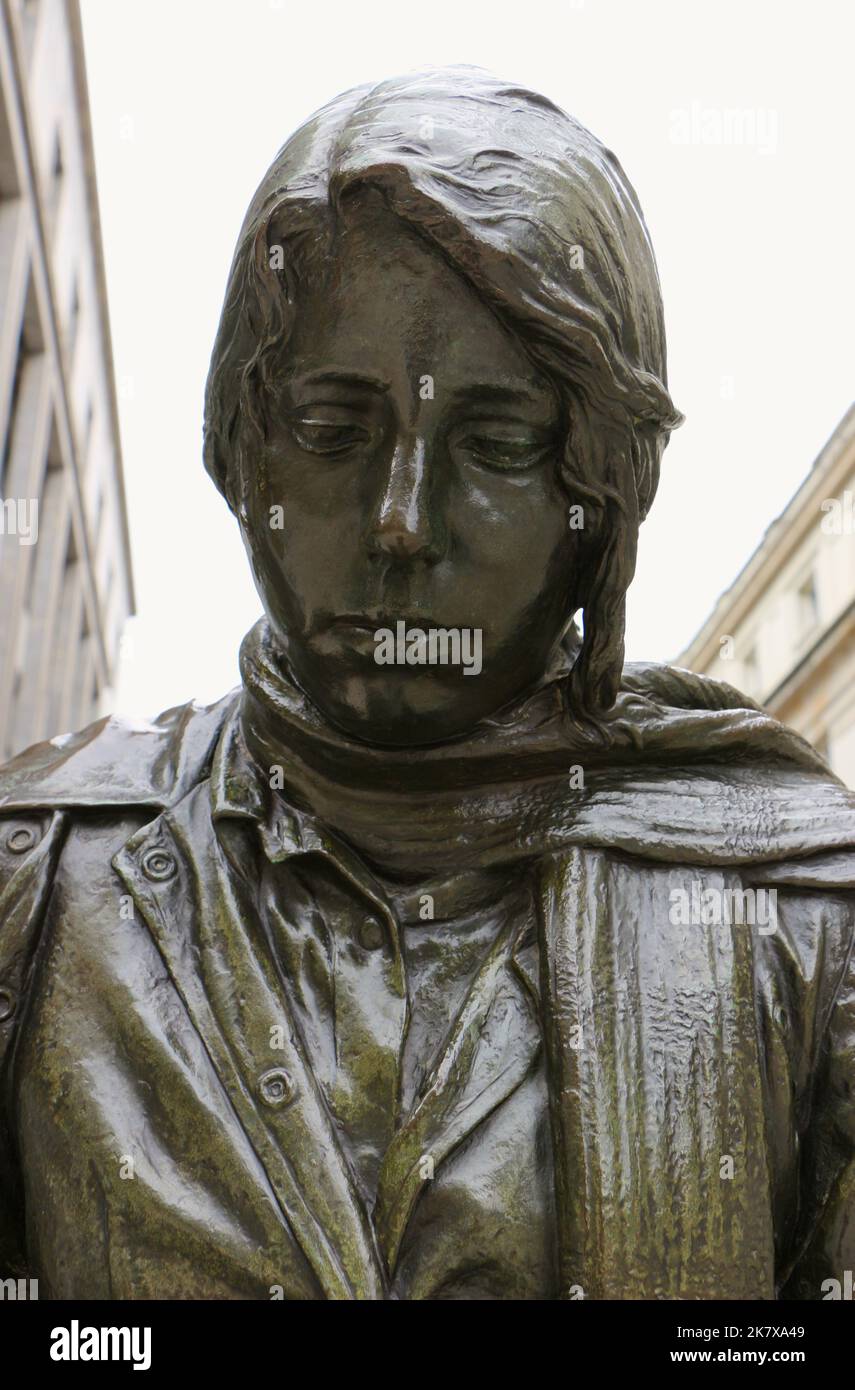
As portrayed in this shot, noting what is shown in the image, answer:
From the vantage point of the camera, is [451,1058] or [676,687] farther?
[676,687]

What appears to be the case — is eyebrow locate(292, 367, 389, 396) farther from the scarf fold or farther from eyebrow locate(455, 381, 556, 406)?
the scarf fold

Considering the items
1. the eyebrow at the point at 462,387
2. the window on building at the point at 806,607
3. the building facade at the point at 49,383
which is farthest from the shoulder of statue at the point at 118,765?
the window on building at the point at 806,607

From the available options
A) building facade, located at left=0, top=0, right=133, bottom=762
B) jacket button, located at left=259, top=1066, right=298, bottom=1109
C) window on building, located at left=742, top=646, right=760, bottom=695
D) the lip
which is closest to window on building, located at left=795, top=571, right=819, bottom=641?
window on building, located at left=742, top=646, right=760, bottom=695

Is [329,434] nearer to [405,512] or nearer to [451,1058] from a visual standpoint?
[405,512]

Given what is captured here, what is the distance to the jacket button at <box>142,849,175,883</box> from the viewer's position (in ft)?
8.40

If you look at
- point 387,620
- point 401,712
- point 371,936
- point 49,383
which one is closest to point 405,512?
point 387,620

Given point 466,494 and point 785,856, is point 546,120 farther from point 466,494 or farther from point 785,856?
point 785,856

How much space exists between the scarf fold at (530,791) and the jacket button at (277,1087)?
0.44m

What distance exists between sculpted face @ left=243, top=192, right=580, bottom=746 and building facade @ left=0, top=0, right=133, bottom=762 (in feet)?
54.5

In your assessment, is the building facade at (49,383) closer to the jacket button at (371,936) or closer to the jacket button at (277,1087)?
the jacket button at (371,936)

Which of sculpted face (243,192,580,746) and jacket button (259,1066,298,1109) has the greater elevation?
sculpted face (243,192,580,746)

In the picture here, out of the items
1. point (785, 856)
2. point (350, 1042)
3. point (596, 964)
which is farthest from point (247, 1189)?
point (785, 856)

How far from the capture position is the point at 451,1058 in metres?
2.39

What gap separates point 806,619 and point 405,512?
2555 cm
